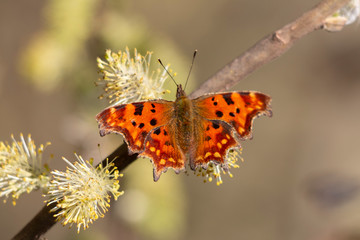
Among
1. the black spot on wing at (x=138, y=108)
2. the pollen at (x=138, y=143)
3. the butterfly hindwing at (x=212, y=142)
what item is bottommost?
the butterfly hindwing at (x=212, y=142)

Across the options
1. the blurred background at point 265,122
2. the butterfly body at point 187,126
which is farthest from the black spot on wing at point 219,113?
the blurred background at point 265,122

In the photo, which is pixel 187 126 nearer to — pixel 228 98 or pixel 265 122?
pixel 228 98

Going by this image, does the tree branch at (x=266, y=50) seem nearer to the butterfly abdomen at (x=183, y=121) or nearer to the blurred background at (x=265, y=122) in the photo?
the butterfly abdomen at (x=183, y=121)

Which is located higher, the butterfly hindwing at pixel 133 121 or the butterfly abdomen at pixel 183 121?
the butterfly hindwing at pixel 133 121

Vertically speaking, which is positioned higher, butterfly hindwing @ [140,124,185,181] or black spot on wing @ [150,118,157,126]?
black spot on wing @ [150,118,157,126]

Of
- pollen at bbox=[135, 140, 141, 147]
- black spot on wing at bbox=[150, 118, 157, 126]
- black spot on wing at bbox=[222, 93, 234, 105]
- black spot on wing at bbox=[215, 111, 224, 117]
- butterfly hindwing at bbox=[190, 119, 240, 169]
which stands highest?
black spot on wing at bbox=[150, 118, 157, 126]

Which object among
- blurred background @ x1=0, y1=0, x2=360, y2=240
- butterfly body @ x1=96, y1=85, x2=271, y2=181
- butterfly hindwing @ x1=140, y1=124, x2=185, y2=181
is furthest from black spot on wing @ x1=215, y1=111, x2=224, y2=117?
blurred background @ x1=0, y1=0, x2=360, y2=240

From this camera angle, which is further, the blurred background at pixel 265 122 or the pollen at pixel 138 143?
the blurred background at pixel 265 122

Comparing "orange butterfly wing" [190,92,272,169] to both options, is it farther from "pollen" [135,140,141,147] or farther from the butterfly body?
"pollen" [135,140,141,147]

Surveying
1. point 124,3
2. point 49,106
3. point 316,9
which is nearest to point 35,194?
point 49,106

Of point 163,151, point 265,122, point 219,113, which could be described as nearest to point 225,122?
point 219,113
